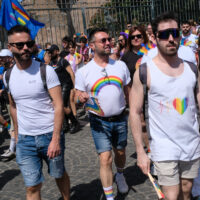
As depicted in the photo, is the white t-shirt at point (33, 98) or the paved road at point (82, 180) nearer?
the white t-shirt at point (33, 98)

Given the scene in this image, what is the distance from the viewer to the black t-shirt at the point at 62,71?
7391 mm

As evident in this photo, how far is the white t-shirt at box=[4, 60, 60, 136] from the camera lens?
10.7 ft

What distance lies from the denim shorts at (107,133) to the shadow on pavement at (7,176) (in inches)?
72.7

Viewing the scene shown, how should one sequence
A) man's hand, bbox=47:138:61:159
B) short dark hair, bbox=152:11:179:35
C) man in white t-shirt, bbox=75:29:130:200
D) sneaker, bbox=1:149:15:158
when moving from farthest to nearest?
sneaker, bbox=1:149:15:158 → man in white t-shirt, bbox=75:29:130:200 → man's hand, bbox=47:138:61:159 → short dark hair, bbox=152:11:179:35

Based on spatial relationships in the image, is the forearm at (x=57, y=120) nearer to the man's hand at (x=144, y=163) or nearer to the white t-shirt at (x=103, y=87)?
the white t-shirt at (x=103, y=87)

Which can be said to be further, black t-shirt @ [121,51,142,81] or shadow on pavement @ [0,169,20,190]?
black t-shirt @ [121,51,142,81]

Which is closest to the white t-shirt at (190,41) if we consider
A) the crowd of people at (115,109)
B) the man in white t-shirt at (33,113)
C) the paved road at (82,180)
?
the paved road at (82,180)

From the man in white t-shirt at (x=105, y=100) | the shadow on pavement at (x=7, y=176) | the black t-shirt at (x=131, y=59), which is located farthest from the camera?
the black t-shirt at (x=131, y=59)

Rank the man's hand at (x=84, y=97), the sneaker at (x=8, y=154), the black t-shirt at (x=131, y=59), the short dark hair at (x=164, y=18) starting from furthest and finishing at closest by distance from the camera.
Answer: the sneaker at (x=8, y=154) < the black t-shirt at (x=131, y=59) < the man's hand at (x=84, y=97) < the short dark hair at (x=164, y=18)

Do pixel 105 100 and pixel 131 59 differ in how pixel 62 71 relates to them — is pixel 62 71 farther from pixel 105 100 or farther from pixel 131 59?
pixel 105 100

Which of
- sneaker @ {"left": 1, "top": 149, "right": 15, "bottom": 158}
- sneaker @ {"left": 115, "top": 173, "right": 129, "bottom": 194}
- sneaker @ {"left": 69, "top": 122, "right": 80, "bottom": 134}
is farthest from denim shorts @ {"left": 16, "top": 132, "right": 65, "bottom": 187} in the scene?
sneaker @ {"left": 69, "top": 122, "right": 80, "bottom": 134}

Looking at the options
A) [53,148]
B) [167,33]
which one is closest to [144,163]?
[53,148]

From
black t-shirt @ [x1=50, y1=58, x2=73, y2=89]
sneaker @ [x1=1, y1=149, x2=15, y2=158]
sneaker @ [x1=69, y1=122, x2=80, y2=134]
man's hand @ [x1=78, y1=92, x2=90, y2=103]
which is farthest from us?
sneaker @ [x1=69, y1=122, x2=80, y2=134]

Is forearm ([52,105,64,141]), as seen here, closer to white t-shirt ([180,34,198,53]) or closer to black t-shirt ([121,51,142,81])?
black t-shirt ([121,51,142,81])
